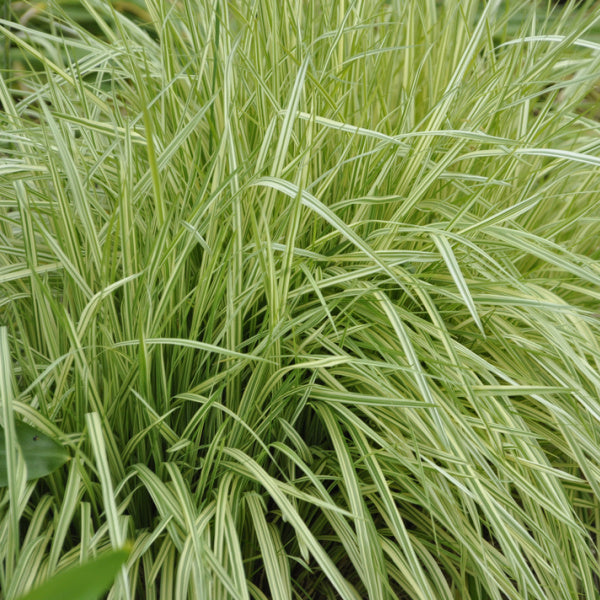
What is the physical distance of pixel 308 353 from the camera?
1051 millimetres

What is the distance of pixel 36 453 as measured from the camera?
2.85 feet

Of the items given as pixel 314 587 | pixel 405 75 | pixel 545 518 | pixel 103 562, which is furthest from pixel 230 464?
pixel 405 75

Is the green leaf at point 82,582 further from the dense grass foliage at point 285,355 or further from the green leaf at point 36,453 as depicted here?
the green leaf at point 36,453

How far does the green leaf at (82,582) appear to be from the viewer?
0.30 meters

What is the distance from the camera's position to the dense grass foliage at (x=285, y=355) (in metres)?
0.89

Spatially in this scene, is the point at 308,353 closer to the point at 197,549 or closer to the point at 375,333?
the point at 375,333

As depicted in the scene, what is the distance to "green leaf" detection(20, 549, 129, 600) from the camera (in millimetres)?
299

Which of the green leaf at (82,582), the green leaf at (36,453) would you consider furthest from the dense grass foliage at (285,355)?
the green leaf at (82,582)

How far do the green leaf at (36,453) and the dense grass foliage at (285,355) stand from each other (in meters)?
0.03

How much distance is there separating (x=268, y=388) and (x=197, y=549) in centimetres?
28

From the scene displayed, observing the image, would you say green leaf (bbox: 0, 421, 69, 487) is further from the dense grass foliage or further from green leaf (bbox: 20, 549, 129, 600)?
green leaf (bbox: 20, 549, 129, 600)

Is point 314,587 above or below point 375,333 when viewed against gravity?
below

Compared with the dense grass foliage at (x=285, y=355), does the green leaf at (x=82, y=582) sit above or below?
above

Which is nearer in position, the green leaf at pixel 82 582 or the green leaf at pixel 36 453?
the green leaf at pixel 82 582
